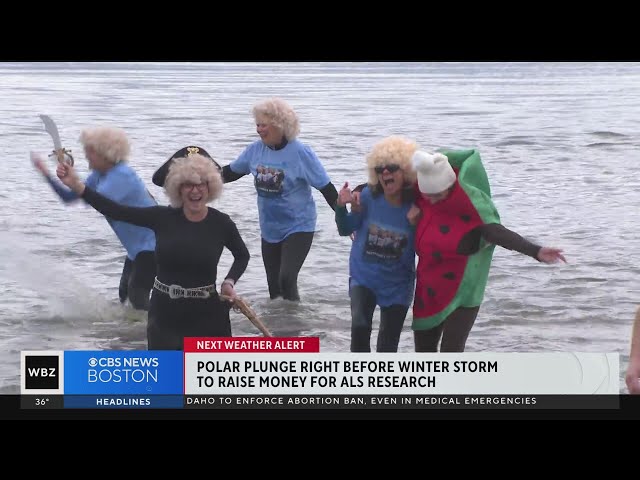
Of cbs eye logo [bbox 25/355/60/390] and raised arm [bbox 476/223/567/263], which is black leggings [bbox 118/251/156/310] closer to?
cbs eye logo [bbox 25/355/60/390]

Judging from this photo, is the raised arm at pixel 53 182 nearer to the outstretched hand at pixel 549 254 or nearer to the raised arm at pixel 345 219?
the raised arm at pixel 345 219

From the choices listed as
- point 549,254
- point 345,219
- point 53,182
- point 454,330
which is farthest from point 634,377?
point 53,182

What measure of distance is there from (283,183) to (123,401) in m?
1.20

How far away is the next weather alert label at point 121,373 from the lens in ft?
23.4

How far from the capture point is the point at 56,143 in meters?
7.29

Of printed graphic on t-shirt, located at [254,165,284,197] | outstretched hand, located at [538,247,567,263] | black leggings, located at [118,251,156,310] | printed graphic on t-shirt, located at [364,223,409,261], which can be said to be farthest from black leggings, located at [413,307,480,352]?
black leggings, located at [118,251,156,310]

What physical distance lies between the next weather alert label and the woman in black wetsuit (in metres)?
0.15

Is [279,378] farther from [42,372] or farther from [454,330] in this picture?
[42,372]

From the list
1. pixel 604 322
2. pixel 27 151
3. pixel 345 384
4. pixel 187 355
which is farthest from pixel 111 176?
pixel 604 322

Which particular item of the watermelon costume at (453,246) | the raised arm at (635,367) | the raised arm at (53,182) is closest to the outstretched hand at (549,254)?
the watermelon costume at (453,246)

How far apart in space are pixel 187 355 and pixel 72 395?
538mm

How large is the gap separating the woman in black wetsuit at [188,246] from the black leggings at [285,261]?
0.49 metres

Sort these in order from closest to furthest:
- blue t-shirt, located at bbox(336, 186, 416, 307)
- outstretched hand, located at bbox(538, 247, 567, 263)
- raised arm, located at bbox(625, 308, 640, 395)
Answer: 1. raised arm, located at bbox(625, 308, 640, 395)
2. outstretched hand, located at bbox(538, 247, 567, 263)
3. blue t-shirt, located at bbox(336, 186, 416, 307)

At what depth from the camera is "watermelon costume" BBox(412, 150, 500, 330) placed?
697 cm
